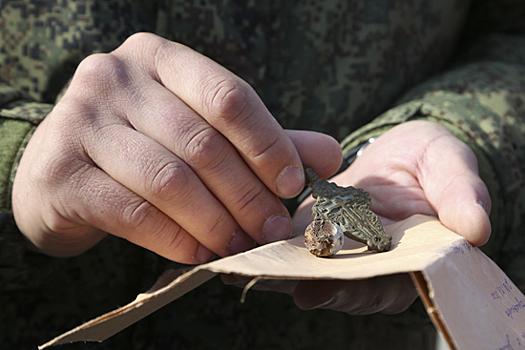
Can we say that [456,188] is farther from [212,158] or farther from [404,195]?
[212,158]

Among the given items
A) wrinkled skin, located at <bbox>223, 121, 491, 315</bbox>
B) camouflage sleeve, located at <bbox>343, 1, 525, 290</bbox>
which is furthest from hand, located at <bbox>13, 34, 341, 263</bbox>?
camouflage sleeve, located at <bbox>343, 1, 525, 290</bbox>

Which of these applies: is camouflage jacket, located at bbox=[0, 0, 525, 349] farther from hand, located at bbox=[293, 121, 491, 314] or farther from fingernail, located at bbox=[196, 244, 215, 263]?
fingernail, located at bbox=[196, 244, 215, 263]

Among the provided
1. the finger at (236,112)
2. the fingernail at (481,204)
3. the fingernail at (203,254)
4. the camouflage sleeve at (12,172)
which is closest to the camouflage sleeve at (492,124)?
the fingernail at (481,204)

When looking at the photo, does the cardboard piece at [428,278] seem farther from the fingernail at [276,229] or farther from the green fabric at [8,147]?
the green fabric at [8,147]

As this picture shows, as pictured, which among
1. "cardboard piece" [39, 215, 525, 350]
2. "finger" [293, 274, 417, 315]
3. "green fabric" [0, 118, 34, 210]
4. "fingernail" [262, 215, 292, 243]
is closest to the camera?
"cardboard piece" [39, 215, 525, 350]

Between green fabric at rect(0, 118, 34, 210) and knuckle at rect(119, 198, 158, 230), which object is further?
green fabric at rect(0, 118, 34, 210)

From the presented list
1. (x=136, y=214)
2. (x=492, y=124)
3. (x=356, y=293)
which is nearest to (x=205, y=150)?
(x=136, y=214)
